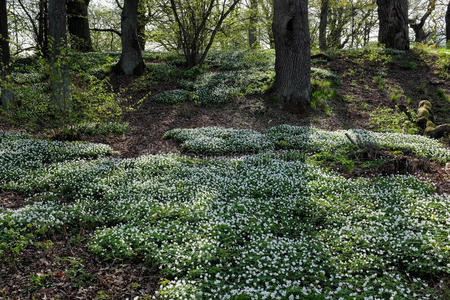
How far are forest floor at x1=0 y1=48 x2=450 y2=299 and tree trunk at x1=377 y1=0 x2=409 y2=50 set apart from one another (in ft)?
5.77

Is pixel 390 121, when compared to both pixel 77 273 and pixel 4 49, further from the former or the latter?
pixel 4 49

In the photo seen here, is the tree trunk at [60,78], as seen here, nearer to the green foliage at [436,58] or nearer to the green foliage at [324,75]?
the green foliage at [324,75]

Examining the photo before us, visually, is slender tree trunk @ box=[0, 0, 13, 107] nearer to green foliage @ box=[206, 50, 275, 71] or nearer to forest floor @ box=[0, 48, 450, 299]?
forest floor @ box=[0, 48, 450, 299]

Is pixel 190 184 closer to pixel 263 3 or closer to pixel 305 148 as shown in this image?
pixel 305 148

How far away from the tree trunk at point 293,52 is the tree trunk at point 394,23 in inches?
403

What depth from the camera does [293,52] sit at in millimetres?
16125

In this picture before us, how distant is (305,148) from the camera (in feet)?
40.2

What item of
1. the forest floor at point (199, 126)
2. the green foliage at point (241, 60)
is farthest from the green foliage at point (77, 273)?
the green foliage at point (241, 60)

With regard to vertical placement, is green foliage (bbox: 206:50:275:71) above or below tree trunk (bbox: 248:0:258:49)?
below

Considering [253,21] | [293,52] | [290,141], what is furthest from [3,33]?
[253,21]

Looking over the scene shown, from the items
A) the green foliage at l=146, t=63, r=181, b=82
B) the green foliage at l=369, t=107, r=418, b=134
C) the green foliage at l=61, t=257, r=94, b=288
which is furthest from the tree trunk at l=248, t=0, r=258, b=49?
the green foliage at l=61, t=257, r=94, b=288

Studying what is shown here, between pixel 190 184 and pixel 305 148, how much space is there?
5.63 m

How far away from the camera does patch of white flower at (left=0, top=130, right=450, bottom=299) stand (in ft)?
16.9

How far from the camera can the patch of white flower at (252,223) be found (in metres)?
5.16
